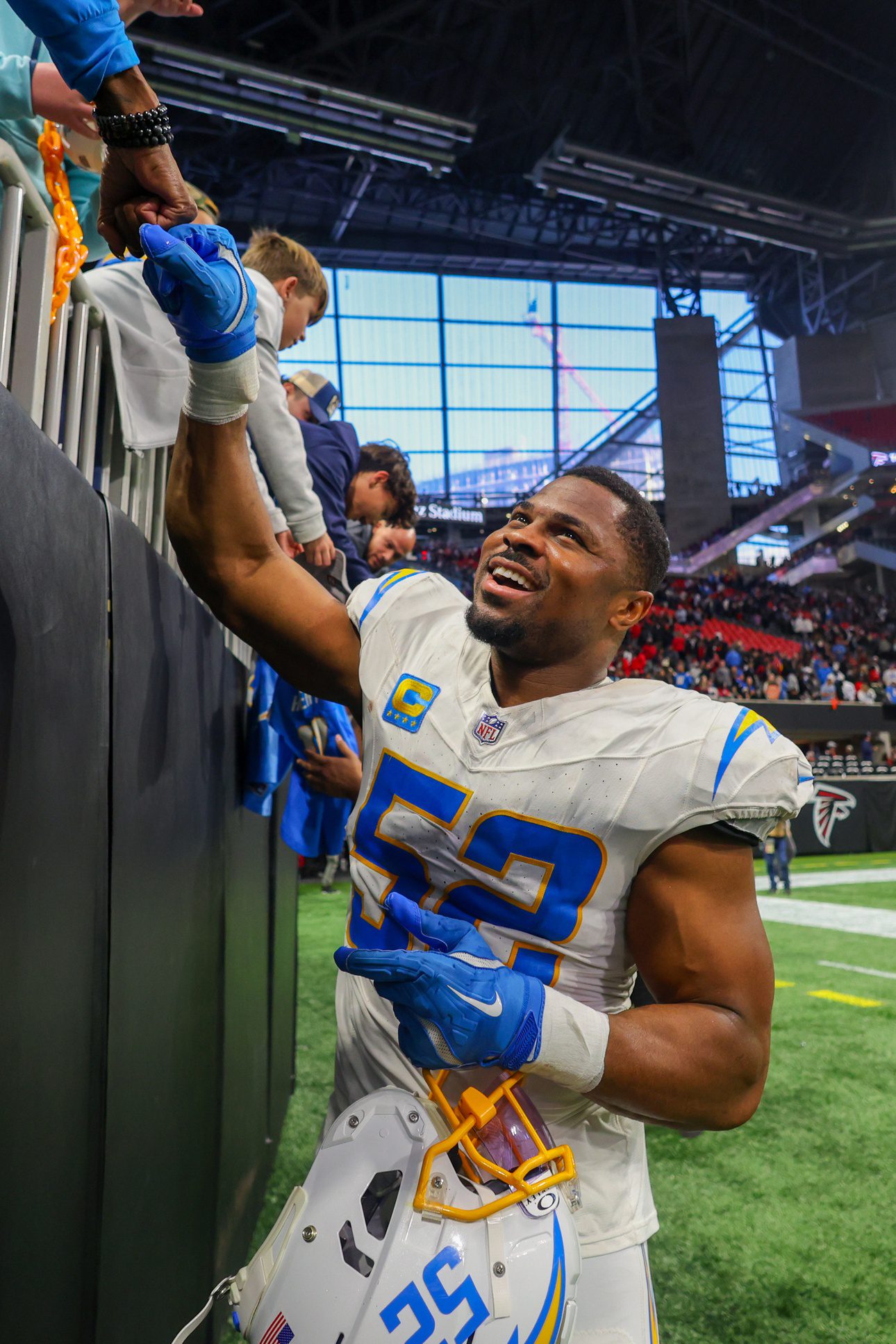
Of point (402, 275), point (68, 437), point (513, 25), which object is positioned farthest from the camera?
point (402, 275)

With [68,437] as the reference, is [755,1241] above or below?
below

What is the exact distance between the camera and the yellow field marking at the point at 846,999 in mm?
5285

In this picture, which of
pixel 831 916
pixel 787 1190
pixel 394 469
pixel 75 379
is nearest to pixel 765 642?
pixel 831 916

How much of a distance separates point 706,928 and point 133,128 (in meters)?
1.31

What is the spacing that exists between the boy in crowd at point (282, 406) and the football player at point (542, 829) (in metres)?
0.50

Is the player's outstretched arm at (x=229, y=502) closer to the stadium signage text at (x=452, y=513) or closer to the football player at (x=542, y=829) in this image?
the football player at (x=542, y=829)

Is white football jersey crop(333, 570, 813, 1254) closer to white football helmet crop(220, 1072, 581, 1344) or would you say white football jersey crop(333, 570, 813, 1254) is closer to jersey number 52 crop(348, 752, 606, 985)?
jersey number 52 crop(348, 752, 606, 985)

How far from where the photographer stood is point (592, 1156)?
1383mm

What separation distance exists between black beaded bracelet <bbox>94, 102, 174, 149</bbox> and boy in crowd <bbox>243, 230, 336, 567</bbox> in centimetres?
51

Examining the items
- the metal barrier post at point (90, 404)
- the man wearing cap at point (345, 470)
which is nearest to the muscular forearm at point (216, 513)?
the metal barrier post at point (90, 404)

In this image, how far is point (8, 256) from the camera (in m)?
1.19

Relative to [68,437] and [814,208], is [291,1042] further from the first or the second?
[814,208]

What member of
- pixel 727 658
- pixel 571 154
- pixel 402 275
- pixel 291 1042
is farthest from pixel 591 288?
pixel 291 1042

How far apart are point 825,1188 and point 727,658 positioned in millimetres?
18329
